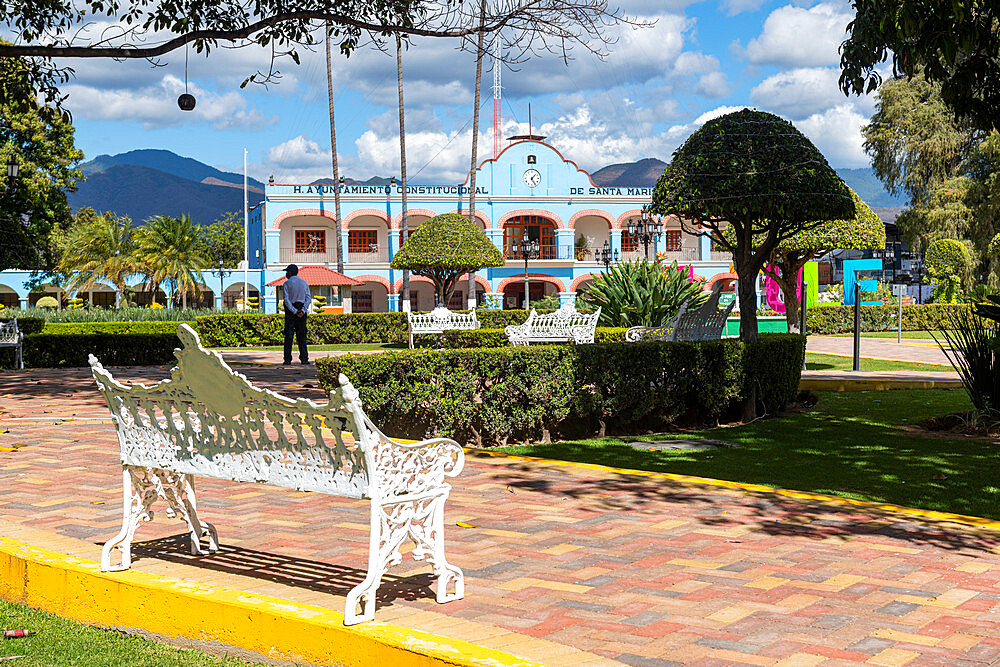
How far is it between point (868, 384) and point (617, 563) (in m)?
9.35

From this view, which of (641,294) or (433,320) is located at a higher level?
(641,294)

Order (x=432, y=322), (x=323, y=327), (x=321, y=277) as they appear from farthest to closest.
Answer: (x=321, y=277) < (x=323, y=327) < (x=432, y=322)

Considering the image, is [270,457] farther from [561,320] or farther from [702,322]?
[561,320]

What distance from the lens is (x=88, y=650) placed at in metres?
3.18

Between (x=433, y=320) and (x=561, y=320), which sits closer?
(x=561, y=320)

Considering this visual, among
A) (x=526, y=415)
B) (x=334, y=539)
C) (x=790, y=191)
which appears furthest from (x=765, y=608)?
(x=790, y=191)

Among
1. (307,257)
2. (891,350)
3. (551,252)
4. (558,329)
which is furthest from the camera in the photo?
(551,252)

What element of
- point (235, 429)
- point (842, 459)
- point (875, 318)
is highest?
point (235, 429)

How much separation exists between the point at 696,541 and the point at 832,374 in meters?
10.2

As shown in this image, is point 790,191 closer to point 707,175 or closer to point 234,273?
point 707,175

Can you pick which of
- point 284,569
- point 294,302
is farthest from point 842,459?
point 294,302

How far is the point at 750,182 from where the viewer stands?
9.48 m

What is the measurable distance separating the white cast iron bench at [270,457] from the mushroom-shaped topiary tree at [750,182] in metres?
6.78

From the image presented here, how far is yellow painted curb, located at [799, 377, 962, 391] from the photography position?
12.3m
